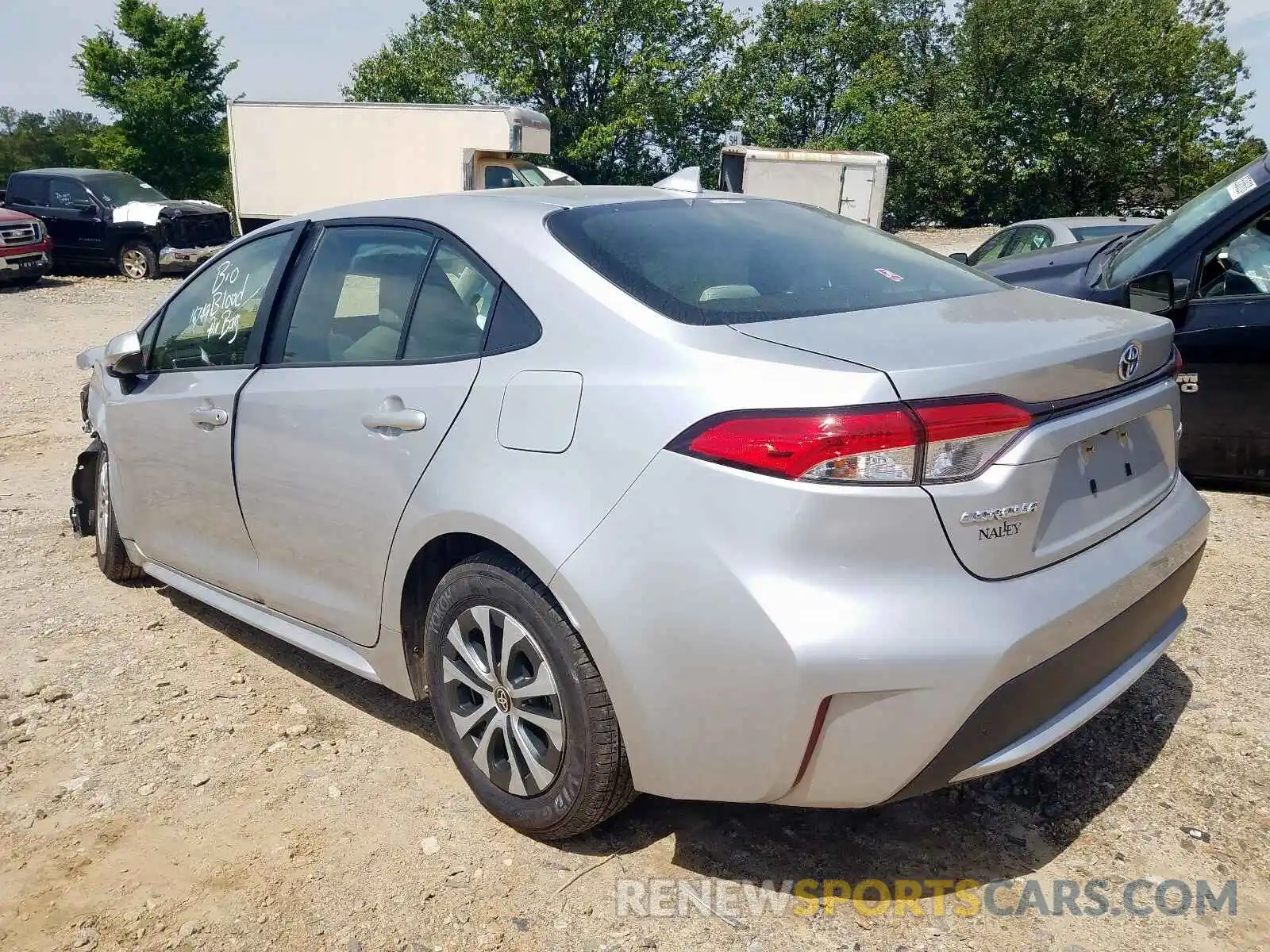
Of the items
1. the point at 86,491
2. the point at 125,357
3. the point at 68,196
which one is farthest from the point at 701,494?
the point at 68,196

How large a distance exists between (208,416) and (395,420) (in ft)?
3.45

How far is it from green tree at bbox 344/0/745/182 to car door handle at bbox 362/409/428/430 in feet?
113

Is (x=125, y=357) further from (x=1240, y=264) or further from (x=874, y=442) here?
(x=1240, y=264)

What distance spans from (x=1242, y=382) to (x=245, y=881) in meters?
4.52

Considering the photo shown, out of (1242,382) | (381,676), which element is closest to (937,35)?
(1242,382)

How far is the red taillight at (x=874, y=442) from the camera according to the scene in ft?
6.64

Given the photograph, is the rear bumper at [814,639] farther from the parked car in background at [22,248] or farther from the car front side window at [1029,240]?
the parked car in background at [22,248]

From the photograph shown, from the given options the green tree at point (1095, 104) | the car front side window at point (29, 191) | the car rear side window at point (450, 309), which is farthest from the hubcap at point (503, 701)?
the green tree at point (1095, 104)

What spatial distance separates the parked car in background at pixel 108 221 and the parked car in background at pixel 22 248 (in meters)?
0.82

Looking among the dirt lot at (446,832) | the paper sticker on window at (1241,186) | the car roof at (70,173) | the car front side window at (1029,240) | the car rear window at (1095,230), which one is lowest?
the dirt lot at (446,832)

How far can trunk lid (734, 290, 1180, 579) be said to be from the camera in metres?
2.08

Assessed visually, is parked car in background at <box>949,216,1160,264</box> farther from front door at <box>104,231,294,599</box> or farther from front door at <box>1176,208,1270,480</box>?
front door at <box>104,231,294,599</box>

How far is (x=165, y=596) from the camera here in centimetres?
448

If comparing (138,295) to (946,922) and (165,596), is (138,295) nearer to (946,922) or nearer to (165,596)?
(165,596)
